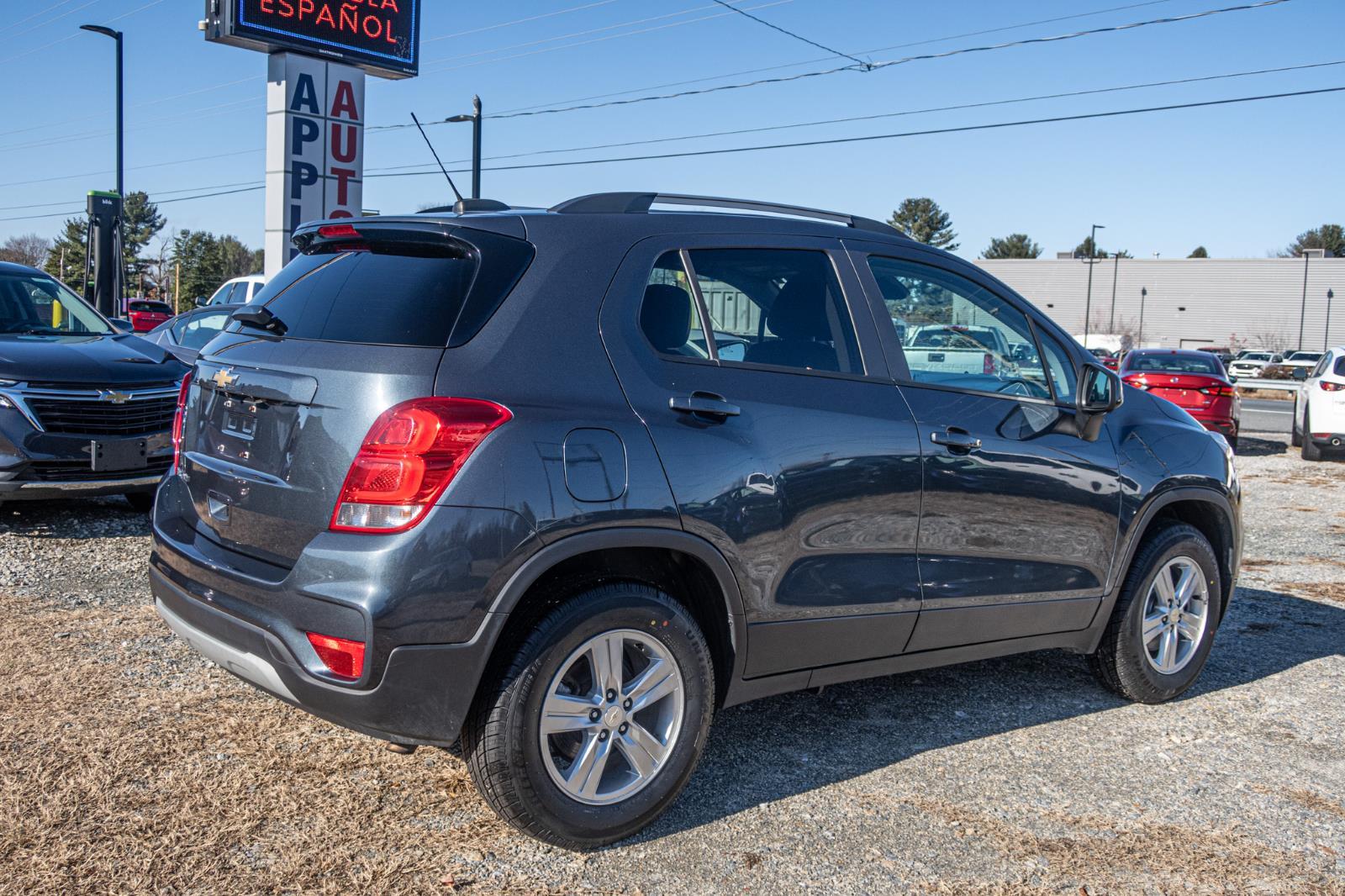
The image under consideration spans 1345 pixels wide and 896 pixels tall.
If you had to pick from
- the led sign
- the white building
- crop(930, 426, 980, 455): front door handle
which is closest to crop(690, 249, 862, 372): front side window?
crop(930, 426, 980, 455): front door handle

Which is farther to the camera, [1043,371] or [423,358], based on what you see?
[1043,371]

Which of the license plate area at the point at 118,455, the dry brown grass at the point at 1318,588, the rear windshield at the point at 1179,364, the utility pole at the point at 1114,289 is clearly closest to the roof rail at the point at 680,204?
the dry brown grass at the point at 1318,588

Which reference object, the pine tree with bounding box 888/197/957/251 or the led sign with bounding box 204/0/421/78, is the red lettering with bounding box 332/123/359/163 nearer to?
the led sign with bounding box 204/0/421/78

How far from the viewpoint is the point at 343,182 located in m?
15.2

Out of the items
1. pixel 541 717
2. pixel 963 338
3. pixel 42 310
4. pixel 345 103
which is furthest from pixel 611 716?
pixel 345 103

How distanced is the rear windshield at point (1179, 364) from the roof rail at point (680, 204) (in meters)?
14.2

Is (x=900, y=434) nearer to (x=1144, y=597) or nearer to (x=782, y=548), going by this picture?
(x=782, y=548)

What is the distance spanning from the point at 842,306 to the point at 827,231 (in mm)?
287

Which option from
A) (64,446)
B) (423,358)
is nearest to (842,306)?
(423,358)

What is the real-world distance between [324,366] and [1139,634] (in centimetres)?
342

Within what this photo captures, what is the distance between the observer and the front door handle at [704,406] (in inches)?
137

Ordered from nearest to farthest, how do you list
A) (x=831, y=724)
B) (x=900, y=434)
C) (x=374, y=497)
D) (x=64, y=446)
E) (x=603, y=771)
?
(x=374, y=497) → (x=603, y=771) → (x=900, y=434) → (x=831, y=724) → (x=64, y=446)

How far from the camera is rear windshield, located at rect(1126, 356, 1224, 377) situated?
17.2m

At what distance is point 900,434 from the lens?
13.1 ft
